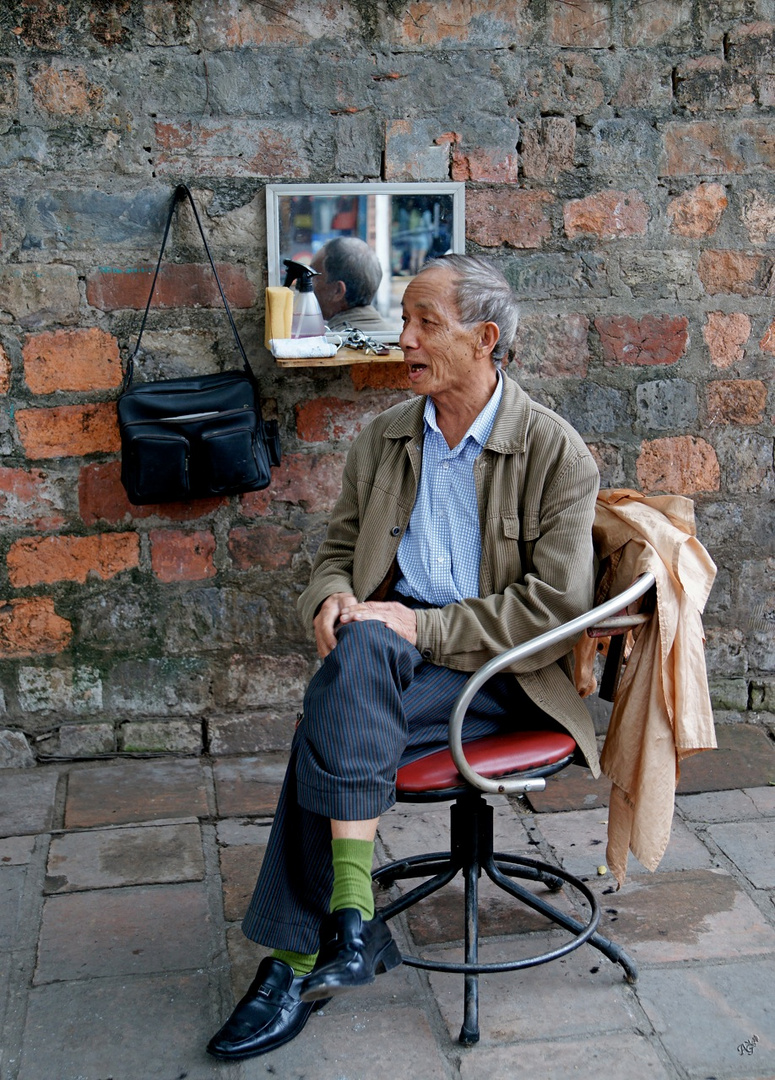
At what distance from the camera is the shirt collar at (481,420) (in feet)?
7.89

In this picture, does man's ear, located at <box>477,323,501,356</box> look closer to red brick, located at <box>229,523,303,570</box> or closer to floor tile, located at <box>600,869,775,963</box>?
red brick, located at <box>229,523,303,570</box>

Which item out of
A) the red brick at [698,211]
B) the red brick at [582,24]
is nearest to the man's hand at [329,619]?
the red brick at [698,211]

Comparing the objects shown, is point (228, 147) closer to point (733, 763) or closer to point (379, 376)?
point (379, 376)

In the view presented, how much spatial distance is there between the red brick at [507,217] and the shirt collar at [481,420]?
3.30 ft

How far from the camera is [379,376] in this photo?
11.1 feet

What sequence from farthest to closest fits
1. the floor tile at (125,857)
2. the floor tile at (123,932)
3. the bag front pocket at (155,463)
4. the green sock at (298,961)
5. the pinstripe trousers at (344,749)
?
the bag front pocket at (155,463), the floor tile at (125,857), the floor tile at (123,932), the green sock at (298,961), the pinstripe trousers at (344,749)

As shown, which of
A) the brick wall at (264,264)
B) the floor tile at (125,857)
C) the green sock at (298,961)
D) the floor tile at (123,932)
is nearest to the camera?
the green sock at (298,961)

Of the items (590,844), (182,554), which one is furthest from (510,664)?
(182,554)

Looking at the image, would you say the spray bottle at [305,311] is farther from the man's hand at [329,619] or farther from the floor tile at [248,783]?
the floor tile at [248,783]

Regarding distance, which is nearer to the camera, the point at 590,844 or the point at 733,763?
the point at 590,844

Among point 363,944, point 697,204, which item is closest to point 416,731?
A: point 363,944

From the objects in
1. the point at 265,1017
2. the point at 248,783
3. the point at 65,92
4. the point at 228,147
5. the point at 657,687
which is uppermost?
the point at 65,92

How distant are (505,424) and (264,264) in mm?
1214

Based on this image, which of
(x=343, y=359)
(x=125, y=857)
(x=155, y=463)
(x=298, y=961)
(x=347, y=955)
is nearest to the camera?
(x=347, y=955)
